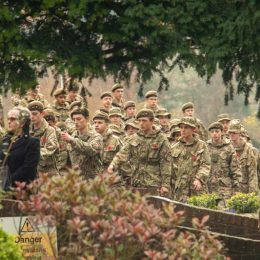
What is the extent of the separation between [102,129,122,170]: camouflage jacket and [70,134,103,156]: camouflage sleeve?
1.95 m

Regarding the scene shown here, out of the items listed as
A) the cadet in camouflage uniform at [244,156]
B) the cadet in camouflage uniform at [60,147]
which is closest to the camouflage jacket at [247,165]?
the cadet in camouflage uniform at [244,156]

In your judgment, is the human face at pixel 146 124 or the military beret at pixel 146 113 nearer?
the military beret at pixel 146 113

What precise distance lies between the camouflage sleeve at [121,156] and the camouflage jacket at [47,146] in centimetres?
92

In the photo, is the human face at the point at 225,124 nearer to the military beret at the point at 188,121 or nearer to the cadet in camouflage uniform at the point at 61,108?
the cadet in camouflage uniform at the point at 61,108

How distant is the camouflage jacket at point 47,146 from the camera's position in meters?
23.7

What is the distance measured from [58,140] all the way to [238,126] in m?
5.00

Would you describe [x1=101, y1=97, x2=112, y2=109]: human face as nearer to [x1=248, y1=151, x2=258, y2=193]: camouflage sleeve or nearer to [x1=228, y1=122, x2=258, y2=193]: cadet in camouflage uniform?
[x1=228, y1=122, x2=258, y2=193]: cadet in camouflage uniform

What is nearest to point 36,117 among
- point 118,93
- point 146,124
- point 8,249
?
point 146,124

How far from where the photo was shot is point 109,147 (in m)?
26.1

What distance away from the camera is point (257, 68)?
18359 millimetres

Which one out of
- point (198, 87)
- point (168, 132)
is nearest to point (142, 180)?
point (168, 132)

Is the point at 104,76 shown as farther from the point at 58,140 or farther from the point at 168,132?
the point at 168,132

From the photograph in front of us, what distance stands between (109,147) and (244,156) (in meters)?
3.59

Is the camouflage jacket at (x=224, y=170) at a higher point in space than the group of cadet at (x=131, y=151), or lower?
lower
